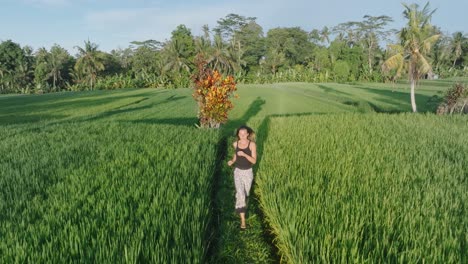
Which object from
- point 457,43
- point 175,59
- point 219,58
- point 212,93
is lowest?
point 212,93

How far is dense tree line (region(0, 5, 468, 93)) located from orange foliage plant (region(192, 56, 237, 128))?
3708 cm

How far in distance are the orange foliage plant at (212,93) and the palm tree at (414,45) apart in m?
12.4

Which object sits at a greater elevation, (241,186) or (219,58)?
(219,58)

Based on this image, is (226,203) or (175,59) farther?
(175,59)

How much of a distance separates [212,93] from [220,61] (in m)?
41.7

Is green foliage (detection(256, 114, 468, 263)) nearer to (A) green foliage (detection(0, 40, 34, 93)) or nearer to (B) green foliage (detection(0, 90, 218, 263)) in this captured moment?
(B) green foliage (detection(0, 90, 218, 263))

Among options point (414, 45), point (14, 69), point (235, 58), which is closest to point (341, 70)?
point (235, 58)

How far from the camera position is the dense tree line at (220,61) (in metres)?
55.3

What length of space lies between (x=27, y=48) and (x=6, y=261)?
74229 mm

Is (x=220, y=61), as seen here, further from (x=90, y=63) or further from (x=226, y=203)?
(x=226, y=203)

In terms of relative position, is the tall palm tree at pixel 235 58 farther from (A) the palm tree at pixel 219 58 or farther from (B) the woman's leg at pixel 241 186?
(B) the woman's leg at pixel 241 186

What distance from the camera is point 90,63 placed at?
5597cm

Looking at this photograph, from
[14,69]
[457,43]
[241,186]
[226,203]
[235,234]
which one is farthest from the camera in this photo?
[457,43]

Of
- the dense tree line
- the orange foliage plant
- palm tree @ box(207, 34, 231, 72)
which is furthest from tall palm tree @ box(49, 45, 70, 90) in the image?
the orange foliage plant
